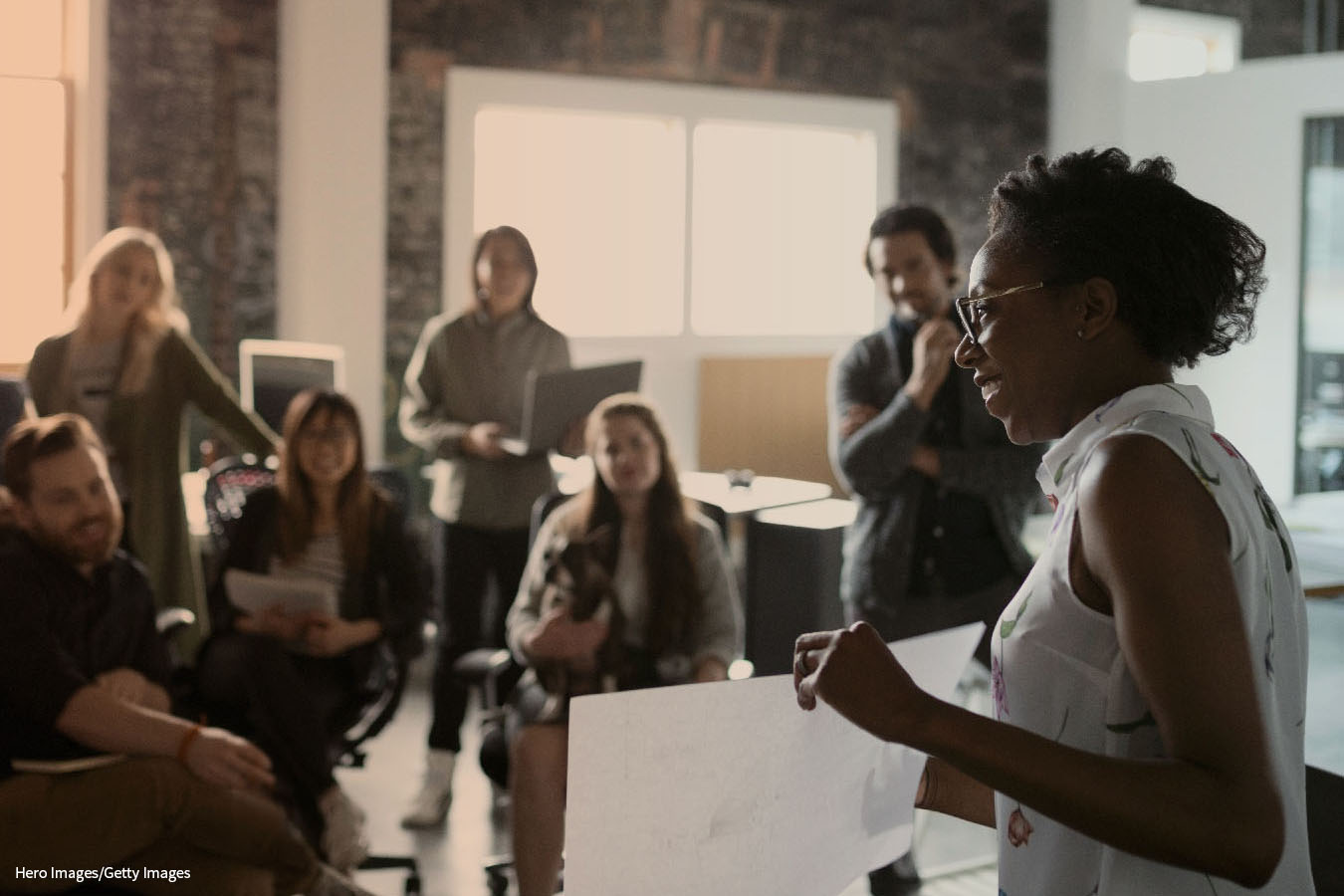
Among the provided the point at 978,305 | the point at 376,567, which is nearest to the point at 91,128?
the point at 376,567

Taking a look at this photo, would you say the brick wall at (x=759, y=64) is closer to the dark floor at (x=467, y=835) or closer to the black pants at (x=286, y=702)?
the dark floor at (x=467, y=835)

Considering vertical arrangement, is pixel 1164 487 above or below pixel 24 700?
above

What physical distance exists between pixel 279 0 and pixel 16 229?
138cm

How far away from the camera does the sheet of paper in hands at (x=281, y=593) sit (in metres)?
3.52

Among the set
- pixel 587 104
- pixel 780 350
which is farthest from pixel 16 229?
pixel 780 350

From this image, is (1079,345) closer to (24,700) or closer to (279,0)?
(24,700)

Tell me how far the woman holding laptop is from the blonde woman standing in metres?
0.52

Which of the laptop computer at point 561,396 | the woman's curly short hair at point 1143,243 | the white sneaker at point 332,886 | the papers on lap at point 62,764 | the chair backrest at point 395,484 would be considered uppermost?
the woman's curly short hair at point 1143,243

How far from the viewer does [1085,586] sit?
99 centimetres

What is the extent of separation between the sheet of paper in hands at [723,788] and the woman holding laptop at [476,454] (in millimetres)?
3009


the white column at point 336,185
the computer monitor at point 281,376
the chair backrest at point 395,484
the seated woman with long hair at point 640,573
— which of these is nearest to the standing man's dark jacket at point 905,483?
the seated woman with long hair at point 640,573

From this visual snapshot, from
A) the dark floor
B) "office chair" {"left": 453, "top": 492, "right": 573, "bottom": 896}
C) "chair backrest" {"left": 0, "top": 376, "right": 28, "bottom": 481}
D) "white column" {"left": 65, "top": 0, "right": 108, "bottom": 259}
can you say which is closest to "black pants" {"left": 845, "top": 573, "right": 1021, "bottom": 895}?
the dark floor

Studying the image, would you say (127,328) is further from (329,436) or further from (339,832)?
(339,832)

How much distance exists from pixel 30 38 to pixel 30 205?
25.3 inches
